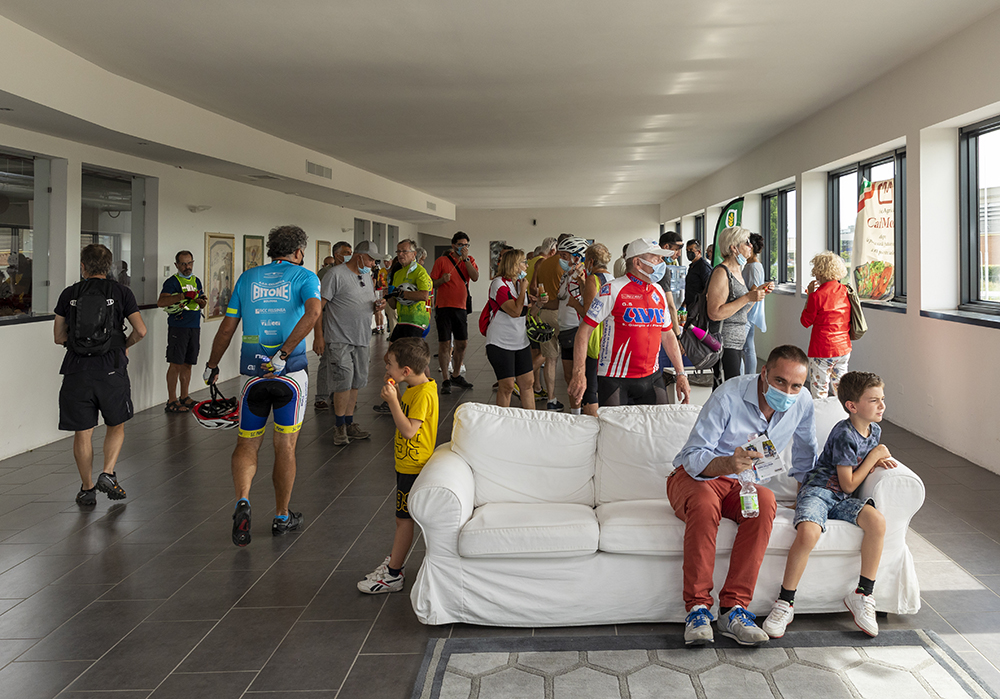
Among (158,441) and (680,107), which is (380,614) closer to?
(158,441)

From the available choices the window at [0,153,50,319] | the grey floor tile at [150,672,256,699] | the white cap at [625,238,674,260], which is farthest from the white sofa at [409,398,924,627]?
the window at [0,153,50,319]

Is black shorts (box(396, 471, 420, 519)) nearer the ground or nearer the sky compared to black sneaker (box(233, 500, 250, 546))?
nearer the sky

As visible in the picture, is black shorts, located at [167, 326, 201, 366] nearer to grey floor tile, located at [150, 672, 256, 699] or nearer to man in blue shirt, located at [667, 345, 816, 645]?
grey floor tile, located at [150, 672, 256, 699]

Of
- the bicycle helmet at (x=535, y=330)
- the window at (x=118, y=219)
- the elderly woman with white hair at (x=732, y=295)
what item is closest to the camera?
the elderly woman with white hair at (x=732, y=295)

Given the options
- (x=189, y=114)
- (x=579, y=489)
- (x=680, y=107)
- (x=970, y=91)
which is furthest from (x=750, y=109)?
(x=579, y=489)

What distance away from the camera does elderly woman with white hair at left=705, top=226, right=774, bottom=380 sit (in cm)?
584

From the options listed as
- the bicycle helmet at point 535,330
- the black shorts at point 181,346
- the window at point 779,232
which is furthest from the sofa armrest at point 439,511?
the window at point 779,232

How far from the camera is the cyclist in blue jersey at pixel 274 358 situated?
430 cm

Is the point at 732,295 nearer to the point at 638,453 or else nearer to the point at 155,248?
the point at 638,453

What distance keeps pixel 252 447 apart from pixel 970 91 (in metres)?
5.42

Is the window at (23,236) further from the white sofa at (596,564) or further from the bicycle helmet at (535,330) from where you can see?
the white sofa at (596,564)

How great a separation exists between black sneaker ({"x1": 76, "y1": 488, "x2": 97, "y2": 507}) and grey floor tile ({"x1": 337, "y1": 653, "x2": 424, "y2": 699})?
2823 mm

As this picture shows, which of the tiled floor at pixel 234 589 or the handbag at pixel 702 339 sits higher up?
the handbag at pixel 702 339

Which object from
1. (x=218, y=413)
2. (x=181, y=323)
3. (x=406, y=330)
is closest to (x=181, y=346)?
(x=181, y=323)
